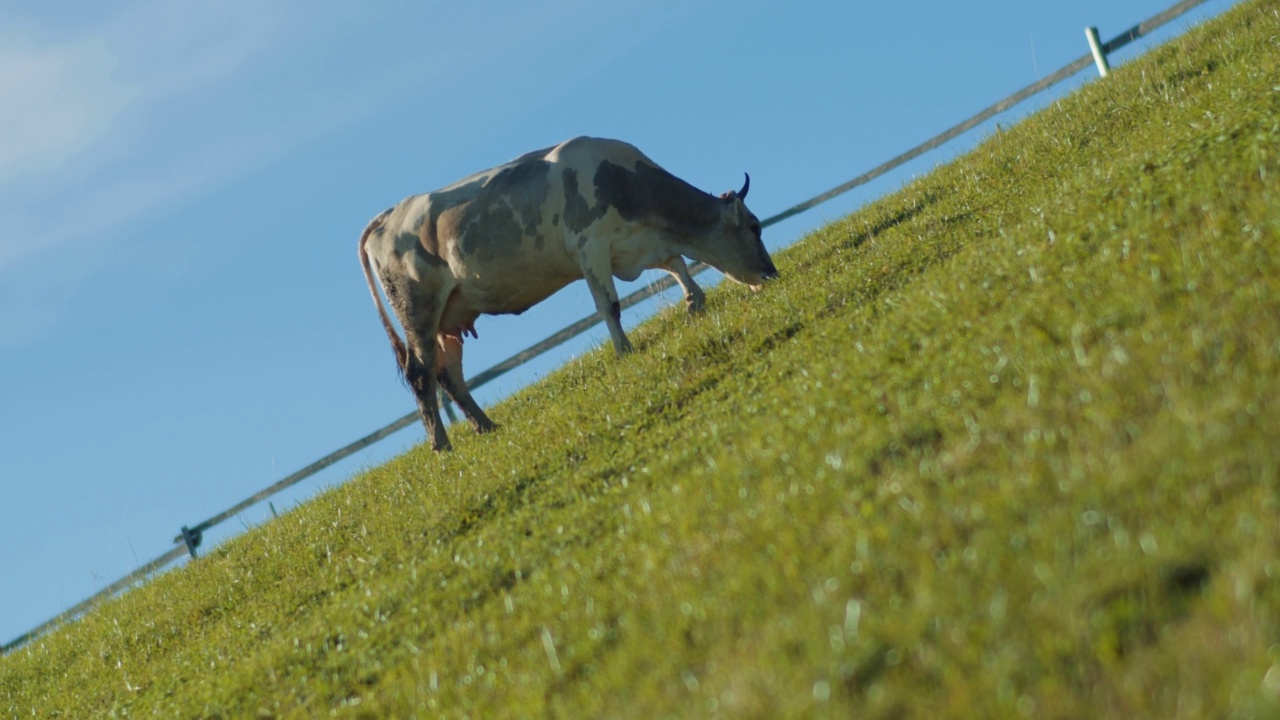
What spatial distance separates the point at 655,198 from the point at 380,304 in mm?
3636

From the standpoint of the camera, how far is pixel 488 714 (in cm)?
629

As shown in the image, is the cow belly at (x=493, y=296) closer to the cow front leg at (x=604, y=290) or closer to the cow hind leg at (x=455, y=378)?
the cow hind leg at (x=455, y=378)

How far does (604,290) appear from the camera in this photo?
15.1 metres

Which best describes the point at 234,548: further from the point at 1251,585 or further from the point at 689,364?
the point at 1251,585

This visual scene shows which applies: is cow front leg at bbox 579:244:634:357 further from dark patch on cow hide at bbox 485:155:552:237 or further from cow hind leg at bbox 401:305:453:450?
cow hind leg at bbox 401:305:453:450

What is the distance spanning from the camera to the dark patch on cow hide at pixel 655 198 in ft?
50.2

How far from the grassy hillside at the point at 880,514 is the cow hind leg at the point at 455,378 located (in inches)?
53.1

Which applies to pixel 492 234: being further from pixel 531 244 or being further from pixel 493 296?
pixel 493 296

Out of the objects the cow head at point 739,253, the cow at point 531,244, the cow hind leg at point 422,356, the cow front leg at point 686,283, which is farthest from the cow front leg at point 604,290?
the cow hind leg at point 422,356

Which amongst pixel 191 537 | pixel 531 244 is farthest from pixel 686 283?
pixel 191 537

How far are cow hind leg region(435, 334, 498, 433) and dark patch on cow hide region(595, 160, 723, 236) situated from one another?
271 cm

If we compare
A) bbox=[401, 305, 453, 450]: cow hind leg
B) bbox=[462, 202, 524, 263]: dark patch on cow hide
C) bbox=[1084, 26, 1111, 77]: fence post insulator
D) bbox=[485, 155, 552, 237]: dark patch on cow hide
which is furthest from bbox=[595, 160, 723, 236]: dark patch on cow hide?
bbox=[1084, 26, 1111, 77]: fence post insulator

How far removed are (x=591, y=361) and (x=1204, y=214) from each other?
8.76 m

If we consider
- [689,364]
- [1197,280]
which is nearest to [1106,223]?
[1197,280]
